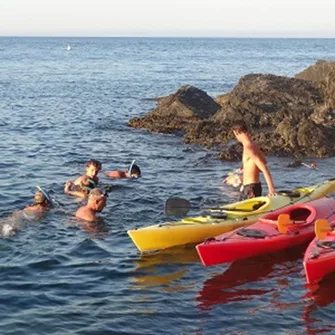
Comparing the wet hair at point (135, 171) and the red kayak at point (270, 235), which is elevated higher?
the red kayak at point (270, 235)

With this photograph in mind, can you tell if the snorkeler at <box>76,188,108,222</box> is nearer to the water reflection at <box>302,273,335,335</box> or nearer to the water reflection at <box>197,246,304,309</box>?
the water reflection at <box>197,246,304,309</box>

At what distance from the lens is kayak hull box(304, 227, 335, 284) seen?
973cm

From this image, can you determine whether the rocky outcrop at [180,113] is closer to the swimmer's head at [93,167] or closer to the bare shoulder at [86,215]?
the swimmer's head at [93,167]

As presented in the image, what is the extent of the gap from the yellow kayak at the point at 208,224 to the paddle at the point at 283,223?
Result: 27.9 inches

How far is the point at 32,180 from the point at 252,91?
507 inches

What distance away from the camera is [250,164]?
12.8 m

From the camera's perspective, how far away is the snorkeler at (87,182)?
46.0 ft

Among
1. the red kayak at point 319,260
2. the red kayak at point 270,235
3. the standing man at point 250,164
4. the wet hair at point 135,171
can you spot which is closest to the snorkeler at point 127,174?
the wet hair at point 135,171

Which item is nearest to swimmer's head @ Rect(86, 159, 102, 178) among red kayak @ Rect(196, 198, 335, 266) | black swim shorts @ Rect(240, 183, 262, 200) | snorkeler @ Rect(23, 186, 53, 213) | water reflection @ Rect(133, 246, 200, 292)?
snorkeler @ Rect(23, 186, 53, 213)

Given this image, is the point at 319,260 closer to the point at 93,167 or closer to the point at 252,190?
the point at 252,190

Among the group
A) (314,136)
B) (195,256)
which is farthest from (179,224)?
(314,136)

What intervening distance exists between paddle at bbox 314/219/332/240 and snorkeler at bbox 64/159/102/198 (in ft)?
17.1

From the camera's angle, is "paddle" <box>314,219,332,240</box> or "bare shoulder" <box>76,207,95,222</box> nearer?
"paddle" <box>314,219,332,240</box>

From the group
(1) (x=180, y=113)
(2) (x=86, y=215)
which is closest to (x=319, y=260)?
(2) (x=86, y=215)
